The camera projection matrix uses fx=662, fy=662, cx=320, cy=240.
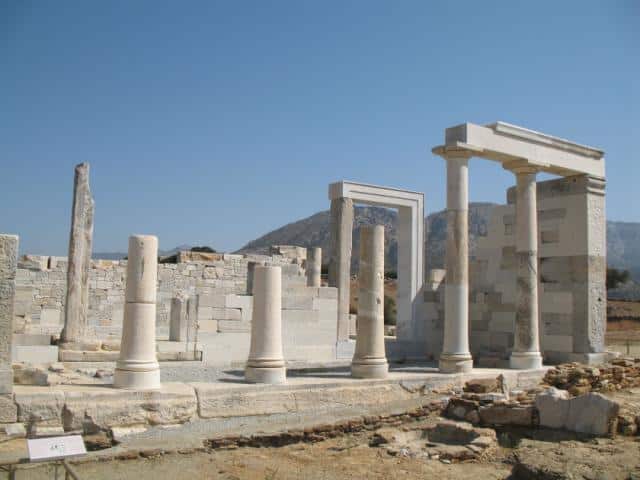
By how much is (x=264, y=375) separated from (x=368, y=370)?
7.02 feet

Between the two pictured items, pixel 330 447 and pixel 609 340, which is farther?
pixel 609 340

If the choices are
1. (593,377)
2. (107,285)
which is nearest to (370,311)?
(593,377)

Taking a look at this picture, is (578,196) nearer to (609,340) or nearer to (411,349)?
(411,349)

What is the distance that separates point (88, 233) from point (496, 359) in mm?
10540

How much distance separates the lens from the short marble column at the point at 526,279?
1471cm

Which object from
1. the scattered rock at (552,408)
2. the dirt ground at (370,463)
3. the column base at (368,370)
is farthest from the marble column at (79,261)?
the scattered rock at (552,408)

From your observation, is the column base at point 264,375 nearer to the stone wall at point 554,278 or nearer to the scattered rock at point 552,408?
the scattered rock at point 552,408

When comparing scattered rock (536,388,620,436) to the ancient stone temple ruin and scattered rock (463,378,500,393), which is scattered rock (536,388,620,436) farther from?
the ancient stone temple ruin

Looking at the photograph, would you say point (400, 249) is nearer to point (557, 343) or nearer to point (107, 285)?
point (557, 343)

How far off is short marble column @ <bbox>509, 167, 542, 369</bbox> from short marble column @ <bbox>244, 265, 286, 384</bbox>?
20.1 ft

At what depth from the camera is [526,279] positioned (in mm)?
14898

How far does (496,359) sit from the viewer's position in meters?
15.3

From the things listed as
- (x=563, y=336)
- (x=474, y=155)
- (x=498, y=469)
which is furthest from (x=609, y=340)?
(x=498, y=469)

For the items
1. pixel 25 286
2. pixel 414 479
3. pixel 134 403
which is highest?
pixel 25 286
